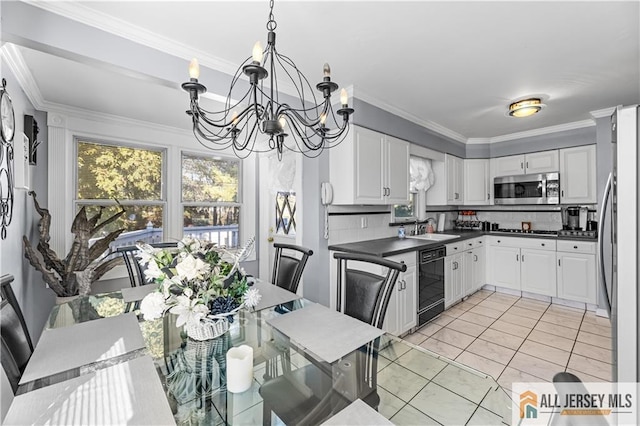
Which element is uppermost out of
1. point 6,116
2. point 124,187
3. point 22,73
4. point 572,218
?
point 22,73

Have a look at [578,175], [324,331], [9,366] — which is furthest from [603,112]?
[9,366]

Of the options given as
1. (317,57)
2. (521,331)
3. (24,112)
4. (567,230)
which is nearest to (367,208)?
(317,57)

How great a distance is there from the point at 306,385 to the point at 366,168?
2242 millimetres

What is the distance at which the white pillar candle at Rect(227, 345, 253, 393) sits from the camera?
3.14ft

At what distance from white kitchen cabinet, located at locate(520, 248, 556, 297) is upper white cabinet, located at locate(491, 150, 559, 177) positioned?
1.21 meters

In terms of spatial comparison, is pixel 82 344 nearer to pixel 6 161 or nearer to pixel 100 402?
pixel 100 402

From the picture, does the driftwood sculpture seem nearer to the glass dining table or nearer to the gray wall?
the gray wall

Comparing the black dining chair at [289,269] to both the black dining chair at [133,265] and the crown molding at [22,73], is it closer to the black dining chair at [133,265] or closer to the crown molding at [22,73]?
the black dining chair at [133,265]

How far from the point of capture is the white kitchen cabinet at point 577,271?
138 inches

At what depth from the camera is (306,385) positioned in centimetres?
105

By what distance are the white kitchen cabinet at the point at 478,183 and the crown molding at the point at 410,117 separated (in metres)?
0.47

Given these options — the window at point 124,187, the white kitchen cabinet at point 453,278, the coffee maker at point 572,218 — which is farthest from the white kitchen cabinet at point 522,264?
the window at point 124,187

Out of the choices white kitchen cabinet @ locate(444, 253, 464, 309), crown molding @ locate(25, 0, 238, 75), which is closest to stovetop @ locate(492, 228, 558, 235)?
white kitchen cabinet @ locate(444, 253, 464, 309)

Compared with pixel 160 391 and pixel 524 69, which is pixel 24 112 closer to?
pixel 160 391
